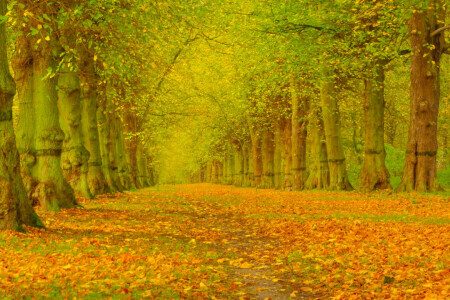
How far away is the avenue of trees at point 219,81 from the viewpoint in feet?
47.6

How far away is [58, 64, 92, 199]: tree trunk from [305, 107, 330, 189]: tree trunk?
16.0m

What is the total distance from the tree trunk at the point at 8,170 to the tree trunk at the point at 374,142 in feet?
59.0

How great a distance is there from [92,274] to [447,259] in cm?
624

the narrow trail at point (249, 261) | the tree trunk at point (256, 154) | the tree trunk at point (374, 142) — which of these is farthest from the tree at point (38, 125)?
the tree trunk at point (256, 154)

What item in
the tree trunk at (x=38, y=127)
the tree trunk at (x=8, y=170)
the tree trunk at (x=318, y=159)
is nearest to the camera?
the tree trunk at (x=8, y=170)

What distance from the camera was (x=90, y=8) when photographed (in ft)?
45.3

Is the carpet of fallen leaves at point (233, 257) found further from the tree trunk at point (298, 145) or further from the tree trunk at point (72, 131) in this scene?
the tree trunk at point (298, 145)

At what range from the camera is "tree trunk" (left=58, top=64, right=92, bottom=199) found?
19938 mm

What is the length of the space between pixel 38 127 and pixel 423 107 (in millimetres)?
15524

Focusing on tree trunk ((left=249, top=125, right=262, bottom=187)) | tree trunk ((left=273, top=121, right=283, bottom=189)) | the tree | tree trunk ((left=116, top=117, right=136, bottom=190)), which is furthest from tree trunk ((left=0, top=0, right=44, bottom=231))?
tree trunk ((left=249, top=125, right=262, bottom=187))

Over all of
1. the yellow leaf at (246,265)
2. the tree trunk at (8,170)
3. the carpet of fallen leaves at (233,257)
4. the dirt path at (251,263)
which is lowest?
the dirt path at (251,263)

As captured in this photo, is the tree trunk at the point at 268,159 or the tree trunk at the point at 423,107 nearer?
the tree trunk at the point at 423,107

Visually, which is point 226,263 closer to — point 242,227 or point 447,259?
point 447,259

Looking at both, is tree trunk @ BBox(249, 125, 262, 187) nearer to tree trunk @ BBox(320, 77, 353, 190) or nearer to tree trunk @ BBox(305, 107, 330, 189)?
tree trunk @ BBox(305, 107, 330, 189)
